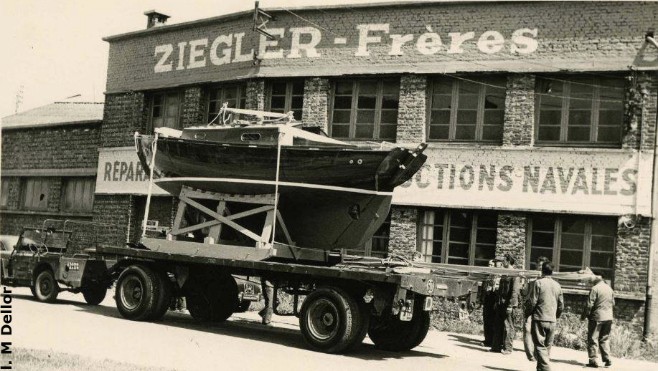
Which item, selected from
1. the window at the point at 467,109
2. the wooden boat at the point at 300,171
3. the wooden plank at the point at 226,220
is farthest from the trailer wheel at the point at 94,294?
the window at the point at 467,109

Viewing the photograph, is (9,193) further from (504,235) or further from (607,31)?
(607,31)

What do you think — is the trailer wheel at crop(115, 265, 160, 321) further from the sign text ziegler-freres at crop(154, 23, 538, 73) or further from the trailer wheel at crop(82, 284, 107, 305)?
the sign text ziegler-freres at crop(154, 23, 538, 73)

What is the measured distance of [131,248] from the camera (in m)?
13.6

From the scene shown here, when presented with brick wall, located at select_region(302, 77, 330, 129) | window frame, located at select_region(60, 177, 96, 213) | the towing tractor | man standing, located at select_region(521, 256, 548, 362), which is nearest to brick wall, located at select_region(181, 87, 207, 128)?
brick wall, located at select_region(302, 77, 330, 129)

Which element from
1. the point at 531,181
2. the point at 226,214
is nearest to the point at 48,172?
the point at 226,214

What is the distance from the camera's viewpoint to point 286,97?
19906 millimetres

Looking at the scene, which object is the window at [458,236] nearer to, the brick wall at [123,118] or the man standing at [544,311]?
the man standing at [544,311]

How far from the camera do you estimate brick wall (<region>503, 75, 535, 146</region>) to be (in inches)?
669

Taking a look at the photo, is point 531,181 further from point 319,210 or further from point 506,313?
point 319,210

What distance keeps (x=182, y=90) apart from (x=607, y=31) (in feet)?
38.2

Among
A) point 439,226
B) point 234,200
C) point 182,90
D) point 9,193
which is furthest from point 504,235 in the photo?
point 9,193

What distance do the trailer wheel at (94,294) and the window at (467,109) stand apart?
8120mm

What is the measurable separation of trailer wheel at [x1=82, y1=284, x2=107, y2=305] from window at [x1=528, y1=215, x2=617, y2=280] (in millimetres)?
9184

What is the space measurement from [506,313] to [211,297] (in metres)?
5.20
